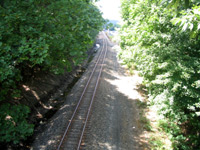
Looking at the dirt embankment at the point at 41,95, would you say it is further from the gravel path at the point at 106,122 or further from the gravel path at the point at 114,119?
the gravel path at the point at 114,119

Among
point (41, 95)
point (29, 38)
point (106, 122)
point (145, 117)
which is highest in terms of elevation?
point (29, 38)

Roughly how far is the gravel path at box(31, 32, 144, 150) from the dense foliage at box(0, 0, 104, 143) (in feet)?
5.55

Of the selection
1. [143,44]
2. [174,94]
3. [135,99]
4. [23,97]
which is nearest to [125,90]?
[135,99]

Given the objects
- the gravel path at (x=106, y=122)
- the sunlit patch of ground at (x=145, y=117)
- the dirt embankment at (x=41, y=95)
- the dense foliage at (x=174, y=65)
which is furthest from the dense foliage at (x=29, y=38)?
the sunlit patch of ground at (x=145, y=117)

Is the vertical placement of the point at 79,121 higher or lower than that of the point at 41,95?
lower

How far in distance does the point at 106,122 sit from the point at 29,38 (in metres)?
7.02

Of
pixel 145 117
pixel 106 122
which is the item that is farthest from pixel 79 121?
pixel 145 117

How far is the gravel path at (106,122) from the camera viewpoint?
873 centimetres

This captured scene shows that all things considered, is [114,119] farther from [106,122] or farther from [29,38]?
[29,38]

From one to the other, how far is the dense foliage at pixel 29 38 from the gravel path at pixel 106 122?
66.5 inches

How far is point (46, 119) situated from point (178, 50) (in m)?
9.79

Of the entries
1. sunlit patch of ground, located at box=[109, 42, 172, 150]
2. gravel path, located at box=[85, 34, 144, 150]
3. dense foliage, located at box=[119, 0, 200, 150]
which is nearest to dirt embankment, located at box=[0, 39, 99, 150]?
gravel path, located at box=[85, 34, 144, 150]

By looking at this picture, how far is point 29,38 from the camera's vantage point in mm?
7336

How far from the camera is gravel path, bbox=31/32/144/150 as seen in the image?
344 inches
